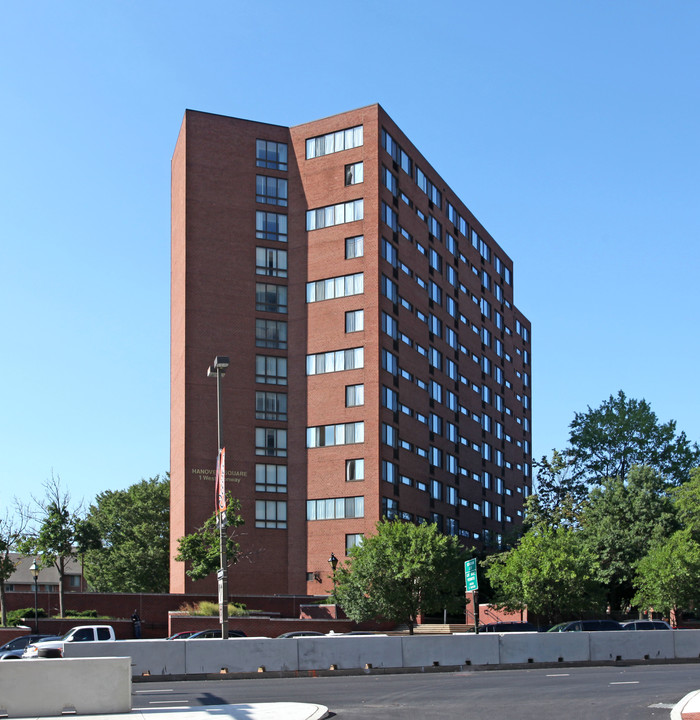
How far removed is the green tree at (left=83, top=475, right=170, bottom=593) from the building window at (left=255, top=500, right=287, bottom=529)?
2447cm

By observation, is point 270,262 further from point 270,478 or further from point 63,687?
point 63,687

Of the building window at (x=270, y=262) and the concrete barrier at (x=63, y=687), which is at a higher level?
the building window at (x=270, y=262)

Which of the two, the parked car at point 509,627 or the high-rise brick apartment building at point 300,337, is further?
the high-rise brick apartment building at point 300,337

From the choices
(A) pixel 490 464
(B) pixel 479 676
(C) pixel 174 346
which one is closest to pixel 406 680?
(B) pixel 479 676

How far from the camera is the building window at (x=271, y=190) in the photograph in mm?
72688

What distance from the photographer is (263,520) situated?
6831cm

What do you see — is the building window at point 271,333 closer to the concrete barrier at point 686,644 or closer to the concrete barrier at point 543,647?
the concrete barrier at point 543,647

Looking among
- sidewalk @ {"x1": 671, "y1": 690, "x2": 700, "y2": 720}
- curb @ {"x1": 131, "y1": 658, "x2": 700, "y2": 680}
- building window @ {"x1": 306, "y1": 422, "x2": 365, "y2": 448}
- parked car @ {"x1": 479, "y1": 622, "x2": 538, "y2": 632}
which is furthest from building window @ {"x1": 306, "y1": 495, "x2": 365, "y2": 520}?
sidewalk @ {"x1": 671, "y1": 690, "x2": 700, "y2": 720}

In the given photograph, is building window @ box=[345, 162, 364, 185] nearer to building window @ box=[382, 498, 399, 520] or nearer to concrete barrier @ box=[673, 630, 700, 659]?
building window @ box=[382, 498, 399, 520]

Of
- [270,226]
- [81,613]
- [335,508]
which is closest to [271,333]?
[270,226]

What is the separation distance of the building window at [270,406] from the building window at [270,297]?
6.02 metres

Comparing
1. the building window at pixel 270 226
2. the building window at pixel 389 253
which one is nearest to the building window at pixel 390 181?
the building window at pixel 389 253

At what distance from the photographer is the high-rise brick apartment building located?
222 ft

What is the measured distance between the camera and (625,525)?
6638 cm
